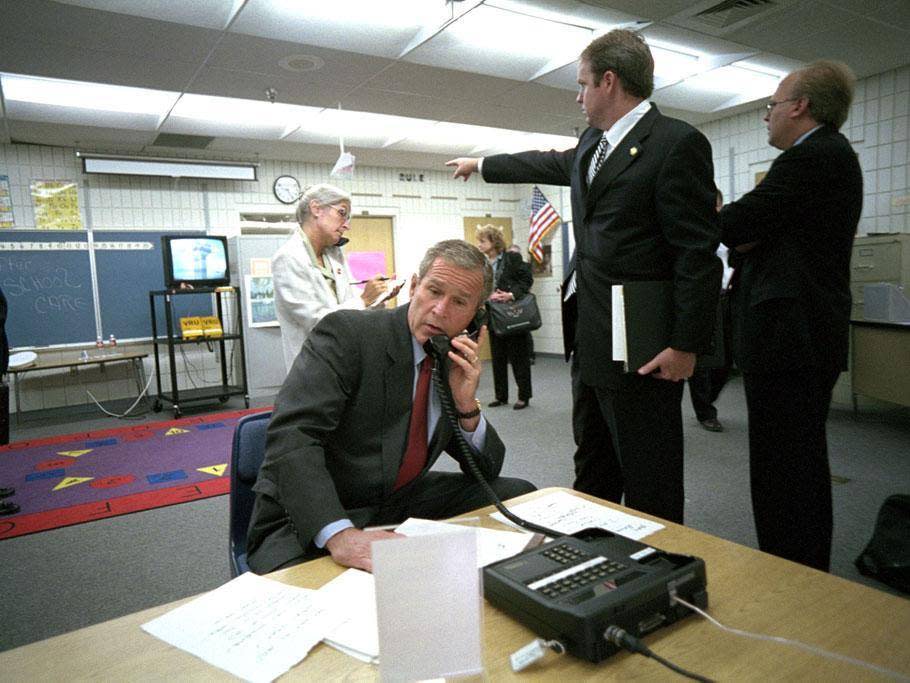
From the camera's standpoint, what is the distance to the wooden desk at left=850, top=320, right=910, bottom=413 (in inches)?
147

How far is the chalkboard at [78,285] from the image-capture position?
5852mm

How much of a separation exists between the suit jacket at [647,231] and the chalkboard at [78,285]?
589 centimetres

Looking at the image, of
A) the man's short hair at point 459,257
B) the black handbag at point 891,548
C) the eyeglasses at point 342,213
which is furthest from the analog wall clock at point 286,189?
the black handbag at point 891,548

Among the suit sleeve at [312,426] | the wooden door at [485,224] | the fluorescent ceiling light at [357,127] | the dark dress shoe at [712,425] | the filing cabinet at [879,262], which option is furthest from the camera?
the wooden door at [485,224]

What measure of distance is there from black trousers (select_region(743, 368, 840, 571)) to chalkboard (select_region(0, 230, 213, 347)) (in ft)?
20.3

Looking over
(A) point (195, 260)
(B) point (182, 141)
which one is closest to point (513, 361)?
(A) point (195, 260)

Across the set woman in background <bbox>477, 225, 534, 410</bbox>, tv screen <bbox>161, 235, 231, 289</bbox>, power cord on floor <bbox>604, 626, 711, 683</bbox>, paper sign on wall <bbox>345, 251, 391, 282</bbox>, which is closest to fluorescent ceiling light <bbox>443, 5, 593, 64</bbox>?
woman in background <bbox>477, 225, 534, 410</bbox>

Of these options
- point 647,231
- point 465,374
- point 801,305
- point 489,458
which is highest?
point 647,231

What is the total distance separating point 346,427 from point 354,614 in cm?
58

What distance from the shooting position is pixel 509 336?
5.16 m

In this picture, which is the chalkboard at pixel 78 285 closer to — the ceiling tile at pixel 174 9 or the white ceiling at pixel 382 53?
the white ceiling at pixel 382 53

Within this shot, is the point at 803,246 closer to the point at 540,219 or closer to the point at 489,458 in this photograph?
the point at 489,458

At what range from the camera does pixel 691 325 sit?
4.75 ft

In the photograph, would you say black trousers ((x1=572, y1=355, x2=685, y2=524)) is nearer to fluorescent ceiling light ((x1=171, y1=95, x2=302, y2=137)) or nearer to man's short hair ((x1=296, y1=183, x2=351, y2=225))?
man's short hair ((x1=296, y1=183, x2=351, y2=225))
